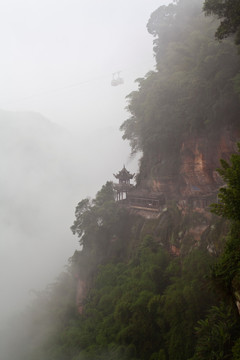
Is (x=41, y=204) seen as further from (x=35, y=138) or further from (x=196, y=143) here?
(x=196, y=143)

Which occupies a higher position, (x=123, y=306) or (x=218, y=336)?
(x=218, y=336)

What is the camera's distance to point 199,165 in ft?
58.8

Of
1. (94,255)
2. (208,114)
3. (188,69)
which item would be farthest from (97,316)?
(188,69)

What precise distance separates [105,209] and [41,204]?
63235 mm

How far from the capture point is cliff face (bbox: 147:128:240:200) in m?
16.4

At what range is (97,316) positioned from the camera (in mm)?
17562

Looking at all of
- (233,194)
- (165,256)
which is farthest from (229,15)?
(165,256)

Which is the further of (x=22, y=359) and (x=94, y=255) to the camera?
(x=94, y=255)

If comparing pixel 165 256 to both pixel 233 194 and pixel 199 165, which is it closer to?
pixel 199 165

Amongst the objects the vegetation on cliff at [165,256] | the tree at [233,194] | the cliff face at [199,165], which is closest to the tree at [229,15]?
the vegetation on cliff at [165,256]

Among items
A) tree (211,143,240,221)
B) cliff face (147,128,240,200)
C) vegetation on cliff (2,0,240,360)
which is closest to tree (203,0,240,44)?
vegetation on cliff (2,0,240,360)

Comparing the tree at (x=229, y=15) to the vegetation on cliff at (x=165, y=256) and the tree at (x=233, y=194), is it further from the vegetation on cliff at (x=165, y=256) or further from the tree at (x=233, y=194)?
the tree at (x=233, y=194)

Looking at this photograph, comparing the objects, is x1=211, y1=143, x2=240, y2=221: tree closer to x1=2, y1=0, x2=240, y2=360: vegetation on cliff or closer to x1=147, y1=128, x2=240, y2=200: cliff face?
x1=2, y1=0, x2=240, y2=360: vegetation on cliff

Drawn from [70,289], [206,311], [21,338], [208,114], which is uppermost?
[208,114]
